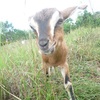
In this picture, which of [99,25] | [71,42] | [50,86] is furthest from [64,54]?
[99,25]

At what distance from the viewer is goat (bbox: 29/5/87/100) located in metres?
2.96

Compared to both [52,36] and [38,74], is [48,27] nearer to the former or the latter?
[52,36]

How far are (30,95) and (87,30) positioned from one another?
2.97 meters

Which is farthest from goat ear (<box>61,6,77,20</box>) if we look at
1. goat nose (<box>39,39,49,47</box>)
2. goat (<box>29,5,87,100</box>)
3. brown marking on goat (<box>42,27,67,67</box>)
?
goat nose (<box>39,39,49,47</box>)

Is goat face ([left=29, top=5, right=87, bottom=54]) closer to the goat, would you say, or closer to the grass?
the goat

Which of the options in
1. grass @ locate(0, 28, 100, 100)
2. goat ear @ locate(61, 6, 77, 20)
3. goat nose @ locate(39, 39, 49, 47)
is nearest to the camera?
goat nose @ locate(39, 39, 49, 47)

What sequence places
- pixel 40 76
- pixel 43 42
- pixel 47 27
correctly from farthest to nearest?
1. pixel 40 76
2. pixel 47 27
3. pixel 43 42

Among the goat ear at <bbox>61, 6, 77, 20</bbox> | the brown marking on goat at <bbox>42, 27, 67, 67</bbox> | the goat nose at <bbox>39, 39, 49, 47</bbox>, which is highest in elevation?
the goat ear at <bbox>61, 6, 77, 20</bbox>

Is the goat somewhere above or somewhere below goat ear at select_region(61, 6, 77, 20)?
below

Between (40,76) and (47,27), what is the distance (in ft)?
3.24

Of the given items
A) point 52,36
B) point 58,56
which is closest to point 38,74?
point 58,56

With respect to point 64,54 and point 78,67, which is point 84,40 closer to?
point 78,67

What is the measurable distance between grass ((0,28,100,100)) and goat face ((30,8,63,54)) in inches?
14.1

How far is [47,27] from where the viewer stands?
9.88ft
